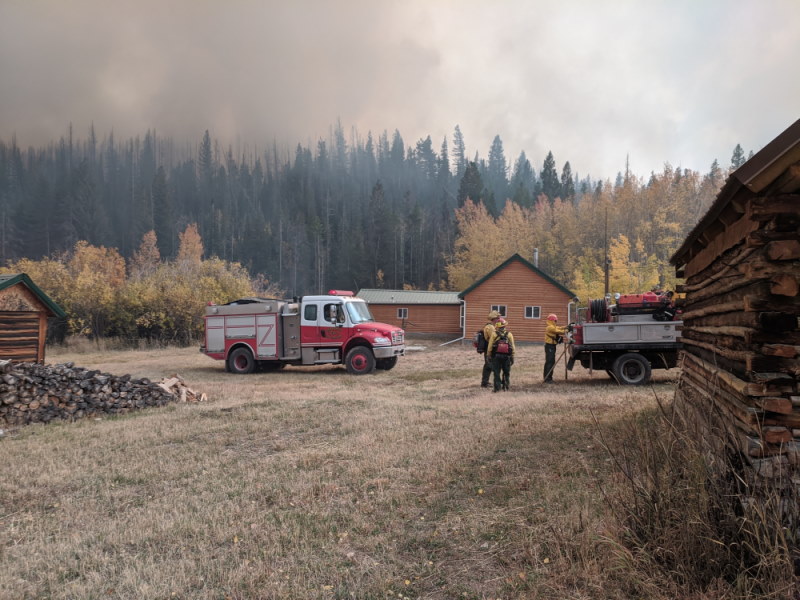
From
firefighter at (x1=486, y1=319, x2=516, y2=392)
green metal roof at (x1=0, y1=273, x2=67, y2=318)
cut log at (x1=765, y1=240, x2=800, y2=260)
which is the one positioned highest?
green metal roof at (x1=0, y1=273, x2=67, y2=318)

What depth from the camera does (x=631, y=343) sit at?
38.3 ft

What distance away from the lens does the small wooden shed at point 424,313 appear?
3600 cm

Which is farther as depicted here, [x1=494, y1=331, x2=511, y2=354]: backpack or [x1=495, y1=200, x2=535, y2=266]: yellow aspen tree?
[x1=495, y1=200, x2=535, y2=266]: yellow aspen tree

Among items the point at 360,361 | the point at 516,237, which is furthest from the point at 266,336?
the point at 516,237

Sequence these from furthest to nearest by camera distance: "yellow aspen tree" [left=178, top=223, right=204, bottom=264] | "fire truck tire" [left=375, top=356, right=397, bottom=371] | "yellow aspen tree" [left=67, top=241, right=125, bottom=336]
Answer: "yellow aspen tree" [left=178, top=223, right=204, bottom=264], "yellow aspen tree" [left=67, top=241, right=125, bottom=336], "fire truck tire" [left=375, top=356, right=397, bottom=371]

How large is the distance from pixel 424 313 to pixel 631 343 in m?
24.8

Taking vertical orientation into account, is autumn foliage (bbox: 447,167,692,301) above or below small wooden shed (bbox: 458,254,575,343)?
above

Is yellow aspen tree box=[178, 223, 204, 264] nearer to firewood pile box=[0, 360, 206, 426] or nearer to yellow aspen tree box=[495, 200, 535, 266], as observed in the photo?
yellow aspen tree box=[495, 200, 535, 266]

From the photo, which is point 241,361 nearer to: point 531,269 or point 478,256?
point 531,269

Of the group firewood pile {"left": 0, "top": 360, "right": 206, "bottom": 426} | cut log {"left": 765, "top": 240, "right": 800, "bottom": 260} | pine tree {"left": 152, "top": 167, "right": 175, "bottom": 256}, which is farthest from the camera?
pine tree {"left": 152, "top": 167, "right": 175, "bottom": 256}

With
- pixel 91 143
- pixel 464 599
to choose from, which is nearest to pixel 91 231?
pixel 91 143

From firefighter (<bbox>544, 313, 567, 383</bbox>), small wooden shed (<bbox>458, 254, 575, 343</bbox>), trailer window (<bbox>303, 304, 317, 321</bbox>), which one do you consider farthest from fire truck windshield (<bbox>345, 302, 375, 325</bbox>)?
small wooden shed (<bbox>458, 254, 575, 343</bbox>)

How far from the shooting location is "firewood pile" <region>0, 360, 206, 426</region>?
30.8 ft

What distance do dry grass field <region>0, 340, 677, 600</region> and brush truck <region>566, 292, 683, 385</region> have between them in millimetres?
2551
